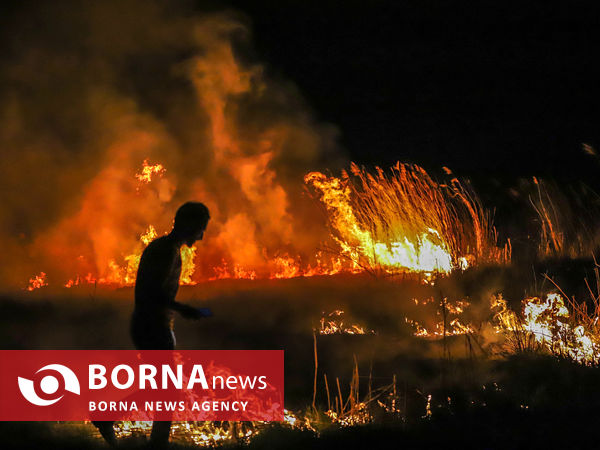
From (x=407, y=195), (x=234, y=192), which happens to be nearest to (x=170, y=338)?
(x=407, y=195)

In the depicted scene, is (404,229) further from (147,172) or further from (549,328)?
(147,172)

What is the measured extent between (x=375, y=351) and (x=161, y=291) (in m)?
4.35

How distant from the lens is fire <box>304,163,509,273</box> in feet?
33.9

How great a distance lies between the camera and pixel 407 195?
11.1m

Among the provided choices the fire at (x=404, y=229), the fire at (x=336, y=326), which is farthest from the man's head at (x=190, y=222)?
the fire at (x=404, y=229)

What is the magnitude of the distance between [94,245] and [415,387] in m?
8.53

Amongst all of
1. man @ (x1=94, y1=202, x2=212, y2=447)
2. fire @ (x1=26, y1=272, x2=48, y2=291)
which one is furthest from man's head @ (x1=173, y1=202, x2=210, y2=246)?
fire @ (x1=26, y1=272, x2=48, y2=291)

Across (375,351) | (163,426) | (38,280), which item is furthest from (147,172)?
(163,426)

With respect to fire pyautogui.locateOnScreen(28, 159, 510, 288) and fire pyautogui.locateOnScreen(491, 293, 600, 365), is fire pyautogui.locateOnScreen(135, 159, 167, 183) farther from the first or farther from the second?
fire pyautogui.locateOnScreen(491, 293, 600, 365)

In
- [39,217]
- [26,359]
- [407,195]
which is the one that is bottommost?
[26,359]

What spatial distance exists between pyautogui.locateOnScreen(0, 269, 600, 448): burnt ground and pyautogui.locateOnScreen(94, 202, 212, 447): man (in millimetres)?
1290

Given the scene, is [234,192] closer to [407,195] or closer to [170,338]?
[407,195]

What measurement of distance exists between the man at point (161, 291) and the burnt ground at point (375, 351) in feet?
4.23

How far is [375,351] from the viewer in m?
7.93
